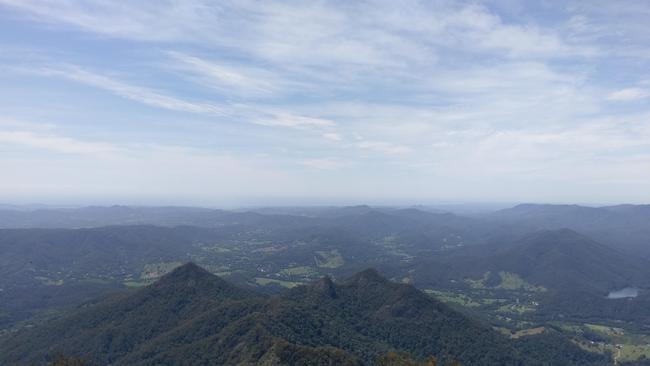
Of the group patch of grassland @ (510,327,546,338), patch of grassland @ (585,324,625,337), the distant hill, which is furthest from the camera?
patch of grassland @ (585,324,625,337)

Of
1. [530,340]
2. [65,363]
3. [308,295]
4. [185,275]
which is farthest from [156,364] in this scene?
[530,340]

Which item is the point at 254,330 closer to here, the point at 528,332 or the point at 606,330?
the point at 528,332

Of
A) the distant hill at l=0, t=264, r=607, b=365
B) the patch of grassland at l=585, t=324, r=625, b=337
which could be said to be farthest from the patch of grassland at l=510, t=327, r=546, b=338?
the patch of grassland at l=585, t=324, r=625, b=337

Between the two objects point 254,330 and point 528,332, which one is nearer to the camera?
Result: point 254,330

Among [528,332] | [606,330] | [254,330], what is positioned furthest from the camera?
[606,330]

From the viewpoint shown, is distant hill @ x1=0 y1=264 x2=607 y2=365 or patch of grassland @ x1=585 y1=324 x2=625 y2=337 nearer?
distant hill @ x1=0 y1=264 x2=607 y2=365

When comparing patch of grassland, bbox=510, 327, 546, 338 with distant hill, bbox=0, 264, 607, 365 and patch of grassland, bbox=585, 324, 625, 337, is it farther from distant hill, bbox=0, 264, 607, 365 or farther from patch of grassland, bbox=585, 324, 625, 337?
patch of grassland, bbox=585, 324, 625, 337

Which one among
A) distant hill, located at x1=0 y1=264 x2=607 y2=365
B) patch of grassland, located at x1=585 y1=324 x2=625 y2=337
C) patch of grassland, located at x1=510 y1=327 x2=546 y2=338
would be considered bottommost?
patch of grassland, located at x1=585 y1=324 x2=625 y2=337

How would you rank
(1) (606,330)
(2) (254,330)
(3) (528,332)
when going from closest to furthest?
(2) (254,330), (3) (528,332), (1) (606,330)

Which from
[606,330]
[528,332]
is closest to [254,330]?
[528,332]
